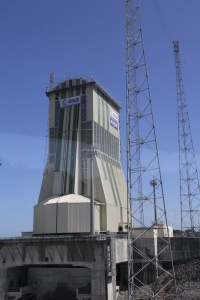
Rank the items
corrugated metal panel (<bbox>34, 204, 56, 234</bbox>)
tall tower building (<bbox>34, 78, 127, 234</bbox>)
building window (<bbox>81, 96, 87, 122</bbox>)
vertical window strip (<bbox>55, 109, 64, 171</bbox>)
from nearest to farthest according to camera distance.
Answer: corrugated metal panel (<bbox>34, 204, 56, 234</bbox>), tall tower building (<bbox>34, 78, 127, 234</bbox>), vertical window strip (<bbox>55, 109, 64, 171</bbox>), building window (<bbox>81, 96, 87, 122</bbox>)

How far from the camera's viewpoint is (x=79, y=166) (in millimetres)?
61750

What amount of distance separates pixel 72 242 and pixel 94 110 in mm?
28611

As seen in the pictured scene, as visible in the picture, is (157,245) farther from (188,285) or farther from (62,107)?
(62,107)

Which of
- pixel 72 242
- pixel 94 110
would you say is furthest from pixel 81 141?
pixel 72 242

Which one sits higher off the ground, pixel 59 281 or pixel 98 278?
pixel 98 278

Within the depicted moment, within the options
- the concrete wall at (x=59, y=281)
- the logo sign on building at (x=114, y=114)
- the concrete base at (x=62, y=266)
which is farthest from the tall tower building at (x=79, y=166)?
the concrete base at (x=62, y=266)

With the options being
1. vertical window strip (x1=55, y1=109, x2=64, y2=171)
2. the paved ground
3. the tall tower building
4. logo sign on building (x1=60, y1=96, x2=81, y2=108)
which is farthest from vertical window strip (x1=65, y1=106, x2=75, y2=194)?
the paved ground

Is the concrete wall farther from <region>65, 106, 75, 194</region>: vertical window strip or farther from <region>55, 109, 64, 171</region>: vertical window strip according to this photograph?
<region>55, 109, 64, 171</region>: vertical window strip

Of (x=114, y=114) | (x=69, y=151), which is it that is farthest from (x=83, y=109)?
(x=114, y=114)

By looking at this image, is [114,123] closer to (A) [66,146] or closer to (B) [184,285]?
(A) [66,146]

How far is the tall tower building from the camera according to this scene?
54.2 metres

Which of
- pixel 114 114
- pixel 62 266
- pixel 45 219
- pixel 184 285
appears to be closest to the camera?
pixel 184 285

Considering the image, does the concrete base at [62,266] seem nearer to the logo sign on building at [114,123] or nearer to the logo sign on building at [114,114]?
the logo sign on building at [114,123]

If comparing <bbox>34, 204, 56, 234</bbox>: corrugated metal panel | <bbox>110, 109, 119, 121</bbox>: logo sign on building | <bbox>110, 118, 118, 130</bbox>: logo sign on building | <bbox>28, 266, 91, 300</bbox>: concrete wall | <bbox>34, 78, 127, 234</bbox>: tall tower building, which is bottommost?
<bbox>28, 266, 91, 300</bbox>: concrete wall
